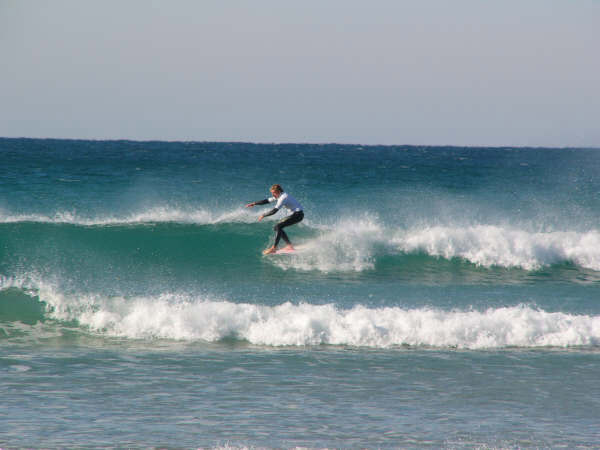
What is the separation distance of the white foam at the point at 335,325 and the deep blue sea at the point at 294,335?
0.03m

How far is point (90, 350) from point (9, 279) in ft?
15.4

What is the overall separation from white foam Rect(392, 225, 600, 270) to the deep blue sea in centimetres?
6

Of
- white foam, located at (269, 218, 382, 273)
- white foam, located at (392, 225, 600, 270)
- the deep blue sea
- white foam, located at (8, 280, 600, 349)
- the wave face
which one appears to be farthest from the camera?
white foam, located at (392, 225, 600, 270)

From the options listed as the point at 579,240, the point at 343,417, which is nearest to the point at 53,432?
the point at 343,417

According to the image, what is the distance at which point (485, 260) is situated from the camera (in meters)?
17.9

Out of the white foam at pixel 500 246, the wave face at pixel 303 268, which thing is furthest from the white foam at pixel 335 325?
the white foam at pixel 500 246

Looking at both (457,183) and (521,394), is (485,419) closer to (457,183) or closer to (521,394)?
(521,394)

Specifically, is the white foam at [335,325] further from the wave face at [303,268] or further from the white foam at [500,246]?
the white foam at [500,246]

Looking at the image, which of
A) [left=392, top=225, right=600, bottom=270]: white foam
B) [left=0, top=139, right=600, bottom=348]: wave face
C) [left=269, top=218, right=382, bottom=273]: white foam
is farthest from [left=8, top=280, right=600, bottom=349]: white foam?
[left=392, top=225, right=600, bottom=270]: white foam

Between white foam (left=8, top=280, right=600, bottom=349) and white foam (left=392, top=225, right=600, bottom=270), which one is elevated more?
white foam (left=392, top=225, right=600, bottom=270)

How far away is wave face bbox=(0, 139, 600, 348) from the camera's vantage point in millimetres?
11141

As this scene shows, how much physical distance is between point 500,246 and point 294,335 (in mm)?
9361

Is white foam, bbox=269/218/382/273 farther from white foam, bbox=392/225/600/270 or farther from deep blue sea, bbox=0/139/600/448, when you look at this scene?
white foam, bbox=392/225/600/270

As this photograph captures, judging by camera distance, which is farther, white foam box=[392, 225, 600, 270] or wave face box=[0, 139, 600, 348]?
white foam box=[392, 225, 600, 270]
